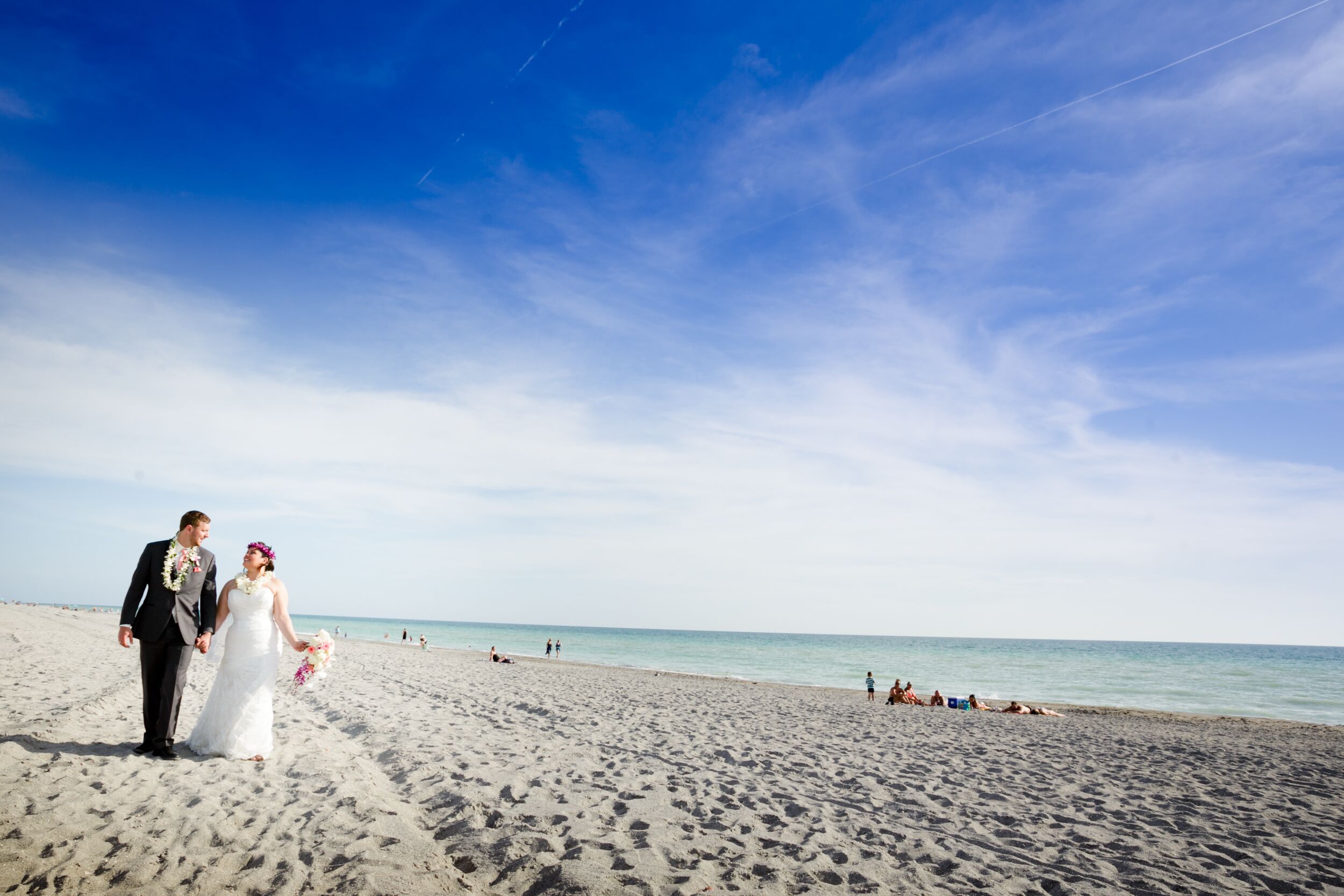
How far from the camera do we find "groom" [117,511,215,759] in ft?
19.8

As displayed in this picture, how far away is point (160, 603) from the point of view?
238 inches

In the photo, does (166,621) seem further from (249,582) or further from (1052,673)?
(1052,673)

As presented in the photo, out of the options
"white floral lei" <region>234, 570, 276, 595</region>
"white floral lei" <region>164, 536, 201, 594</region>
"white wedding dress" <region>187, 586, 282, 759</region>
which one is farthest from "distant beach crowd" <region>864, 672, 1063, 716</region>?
"white floral lei" <region>164, 536, 201, 594</region>

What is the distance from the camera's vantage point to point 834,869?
189 inches

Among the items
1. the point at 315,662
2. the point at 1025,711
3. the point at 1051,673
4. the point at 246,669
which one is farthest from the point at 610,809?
the point at 1051,673

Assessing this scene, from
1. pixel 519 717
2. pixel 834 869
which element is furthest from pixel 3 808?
pixel 519 717

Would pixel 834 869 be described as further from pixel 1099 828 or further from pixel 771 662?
pixel 771 662

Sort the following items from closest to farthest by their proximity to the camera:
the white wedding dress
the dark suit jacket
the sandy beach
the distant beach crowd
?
the sandy beach → the dark suit jacket → the white wedding dress → the distant beach crowd

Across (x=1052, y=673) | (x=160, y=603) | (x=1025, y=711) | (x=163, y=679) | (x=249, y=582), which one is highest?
(x=249, y=582)

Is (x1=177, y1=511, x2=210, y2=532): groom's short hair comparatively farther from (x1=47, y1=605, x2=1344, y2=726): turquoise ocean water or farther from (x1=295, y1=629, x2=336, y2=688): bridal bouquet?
(x1=47, y1=605, x2=1344, y2=726): turquoise ocean water

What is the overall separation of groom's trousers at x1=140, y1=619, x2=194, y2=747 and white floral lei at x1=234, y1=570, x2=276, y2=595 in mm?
596

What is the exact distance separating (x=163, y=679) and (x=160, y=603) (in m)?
0.72

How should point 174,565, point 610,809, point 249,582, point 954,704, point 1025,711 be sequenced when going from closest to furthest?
point 610,809
point 174,565
point 249,582
point 1025,711
point 954,704

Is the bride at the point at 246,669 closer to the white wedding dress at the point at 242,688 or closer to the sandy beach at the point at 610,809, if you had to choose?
the white wedding dress at the point at 242,688
